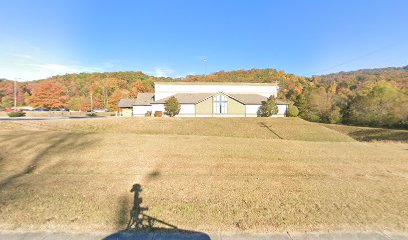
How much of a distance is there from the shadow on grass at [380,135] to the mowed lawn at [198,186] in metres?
17.4

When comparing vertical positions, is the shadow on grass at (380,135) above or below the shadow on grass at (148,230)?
below

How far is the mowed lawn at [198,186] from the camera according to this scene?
4570 millimetres

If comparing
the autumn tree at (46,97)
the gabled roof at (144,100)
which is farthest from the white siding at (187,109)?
the autumn tree at (46,97)

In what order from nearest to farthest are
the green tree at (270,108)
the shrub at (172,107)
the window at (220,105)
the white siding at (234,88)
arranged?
the shrub at (172,107) < the green tree at (270,108) < the window at (220,105) < the white siding at (234,88)

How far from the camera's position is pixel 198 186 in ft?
21.6

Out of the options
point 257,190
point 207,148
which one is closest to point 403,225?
point 257,190

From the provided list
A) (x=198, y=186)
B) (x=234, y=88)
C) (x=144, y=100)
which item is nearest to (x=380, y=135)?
(x=234, y=88)

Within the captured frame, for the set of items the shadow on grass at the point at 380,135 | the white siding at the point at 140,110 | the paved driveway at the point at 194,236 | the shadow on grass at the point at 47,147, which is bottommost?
the shadow on grass at the point at 380,135

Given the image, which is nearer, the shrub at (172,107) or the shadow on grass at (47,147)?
the shadow on grass at (47,147)

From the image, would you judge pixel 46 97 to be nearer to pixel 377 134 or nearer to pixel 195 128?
pixel 195 128

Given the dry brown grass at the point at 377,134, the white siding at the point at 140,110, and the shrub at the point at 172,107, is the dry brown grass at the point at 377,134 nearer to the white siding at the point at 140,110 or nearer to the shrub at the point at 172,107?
the shrub at the point at 172,107

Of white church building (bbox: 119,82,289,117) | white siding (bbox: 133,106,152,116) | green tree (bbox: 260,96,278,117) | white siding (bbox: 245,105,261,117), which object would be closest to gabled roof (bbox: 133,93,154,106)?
white church building (bbox: 119,82,289,117)

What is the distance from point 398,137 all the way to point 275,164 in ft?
87.7

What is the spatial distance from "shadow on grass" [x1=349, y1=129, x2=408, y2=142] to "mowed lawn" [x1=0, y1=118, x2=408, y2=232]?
17.4 m
